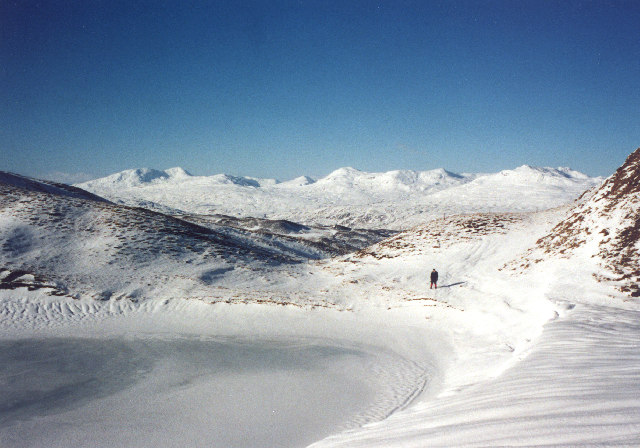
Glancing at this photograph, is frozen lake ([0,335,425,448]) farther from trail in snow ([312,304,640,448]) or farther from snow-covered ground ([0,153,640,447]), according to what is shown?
trail in snow ([312,304,640,448])

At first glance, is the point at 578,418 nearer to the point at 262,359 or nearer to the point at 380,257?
the point at 262,359

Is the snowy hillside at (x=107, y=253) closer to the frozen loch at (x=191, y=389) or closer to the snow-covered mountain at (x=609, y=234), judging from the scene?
the frozen loch at (x=191, y=389)

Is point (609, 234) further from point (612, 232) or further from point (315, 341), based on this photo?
point (315, 341)

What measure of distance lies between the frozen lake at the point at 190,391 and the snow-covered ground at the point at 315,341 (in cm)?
6

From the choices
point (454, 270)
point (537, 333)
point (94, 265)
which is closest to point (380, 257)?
point (454, 270)

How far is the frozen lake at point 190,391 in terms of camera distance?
727cm

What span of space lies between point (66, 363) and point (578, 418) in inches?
560

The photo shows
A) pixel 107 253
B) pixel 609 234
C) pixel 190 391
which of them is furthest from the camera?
pixel 107 253

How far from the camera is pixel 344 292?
67.9 ft

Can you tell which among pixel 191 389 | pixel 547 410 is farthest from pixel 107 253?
pixel 547 410

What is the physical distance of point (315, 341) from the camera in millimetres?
13648

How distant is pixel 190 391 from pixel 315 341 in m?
5.69

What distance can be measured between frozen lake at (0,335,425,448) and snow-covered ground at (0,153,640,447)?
0.21ft

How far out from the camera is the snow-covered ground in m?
5.23
